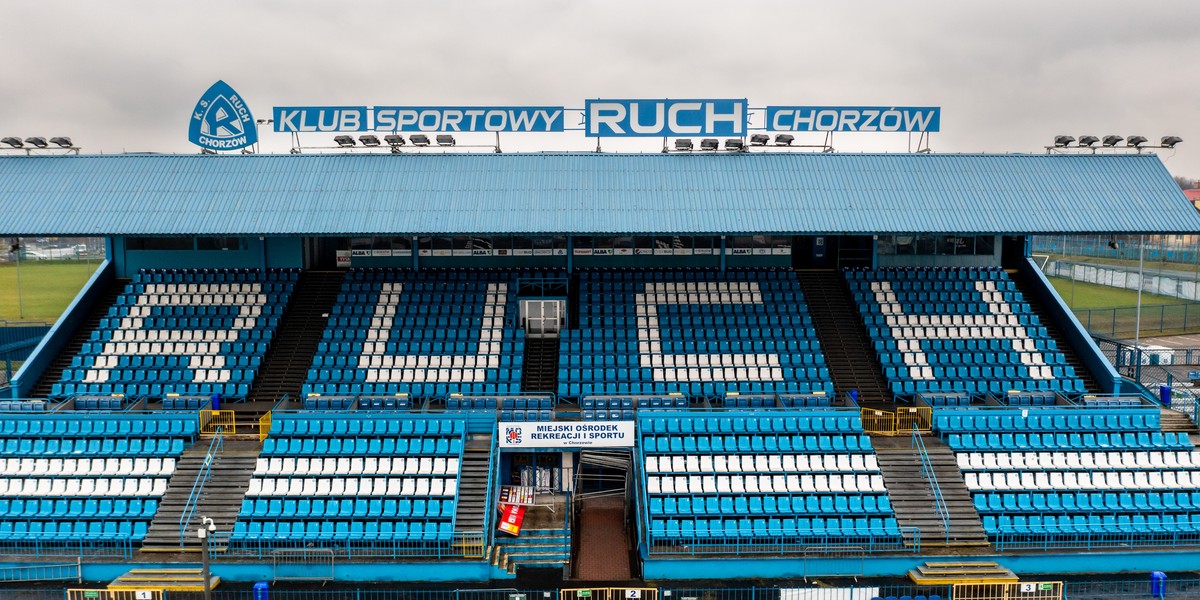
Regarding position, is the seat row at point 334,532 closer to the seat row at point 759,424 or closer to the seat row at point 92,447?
the seat row at point 92,447

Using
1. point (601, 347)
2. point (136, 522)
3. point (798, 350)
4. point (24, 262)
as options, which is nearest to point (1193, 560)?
point (798, 350)

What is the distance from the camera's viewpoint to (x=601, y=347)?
98.9 ft

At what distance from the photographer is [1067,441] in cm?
2591

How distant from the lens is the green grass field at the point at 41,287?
55.7m

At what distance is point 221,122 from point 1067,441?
36.6 metres

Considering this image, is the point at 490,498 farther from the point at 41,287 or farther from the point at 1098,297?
the point at 41,287

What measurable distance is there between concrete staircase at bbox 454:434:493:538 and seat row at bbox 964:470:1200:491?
16357 mm

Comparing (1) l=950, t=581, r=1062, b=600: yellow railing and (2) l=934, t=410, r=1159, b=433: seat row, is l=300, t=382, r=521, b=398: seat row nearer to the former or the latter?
(1) l=950, t=581, r=1062, b=600: yellow railing

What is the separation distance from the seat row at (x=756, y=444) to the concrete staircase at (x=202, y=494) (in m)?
13.7

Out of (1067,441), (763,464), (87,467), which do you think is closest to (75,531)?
(87,467)

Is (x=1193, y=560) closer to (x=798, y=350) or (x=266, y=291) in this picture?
(x=798, y=350)

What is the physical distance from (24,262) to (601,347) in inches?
2773

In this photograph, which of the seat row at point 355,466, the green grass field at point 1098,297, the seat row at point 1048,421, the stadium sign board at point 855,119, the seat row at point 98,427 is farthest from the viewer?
the green grass field at point 1098,297

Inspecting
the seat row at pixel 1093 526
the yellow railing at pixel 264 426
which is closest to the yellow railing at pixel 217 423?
the yellow railing at pixel 264 426
